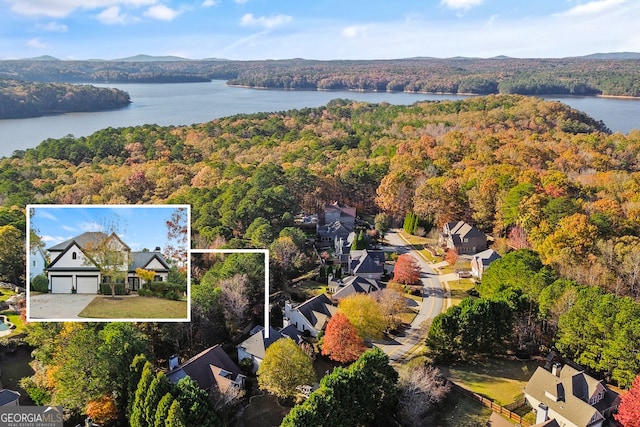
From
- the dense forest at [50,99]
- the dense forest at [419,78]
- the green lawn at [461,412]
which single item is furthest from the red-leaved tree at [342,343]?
the dense forest at [419,78]

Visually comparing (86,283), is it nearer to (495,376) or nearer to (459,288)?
(495,376)

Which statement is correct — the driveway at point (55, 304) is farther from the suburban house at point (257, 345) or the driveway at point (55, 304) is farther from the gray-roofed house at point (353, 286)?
the gray-roofed house at point (353, 286)

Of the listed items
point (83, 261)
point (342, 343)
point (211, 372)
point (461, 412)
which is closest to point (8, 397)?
point (211, 372)

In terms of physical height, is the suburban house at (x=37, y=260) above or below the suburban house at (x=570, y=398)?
above

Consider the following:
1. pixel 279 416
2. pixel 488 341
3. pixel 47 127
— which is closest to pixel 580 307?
pixel 488 341

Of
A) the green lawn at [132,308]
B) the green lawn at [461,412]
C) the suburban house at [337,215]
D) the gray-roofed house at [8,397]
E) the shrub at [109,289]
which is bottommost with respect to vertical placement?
the green lawn at [461,412]

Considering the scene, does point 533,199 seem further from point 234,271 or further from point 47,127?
point 47,127

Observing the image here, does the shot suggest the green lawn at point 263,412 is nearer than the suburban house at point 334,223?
Yes

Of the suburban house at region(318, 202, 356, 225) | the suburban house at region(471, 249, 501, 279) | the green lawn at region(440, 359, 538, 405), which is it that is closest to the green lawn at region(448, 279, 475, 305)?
the suburban house at region(471, 249, 501, 279)
